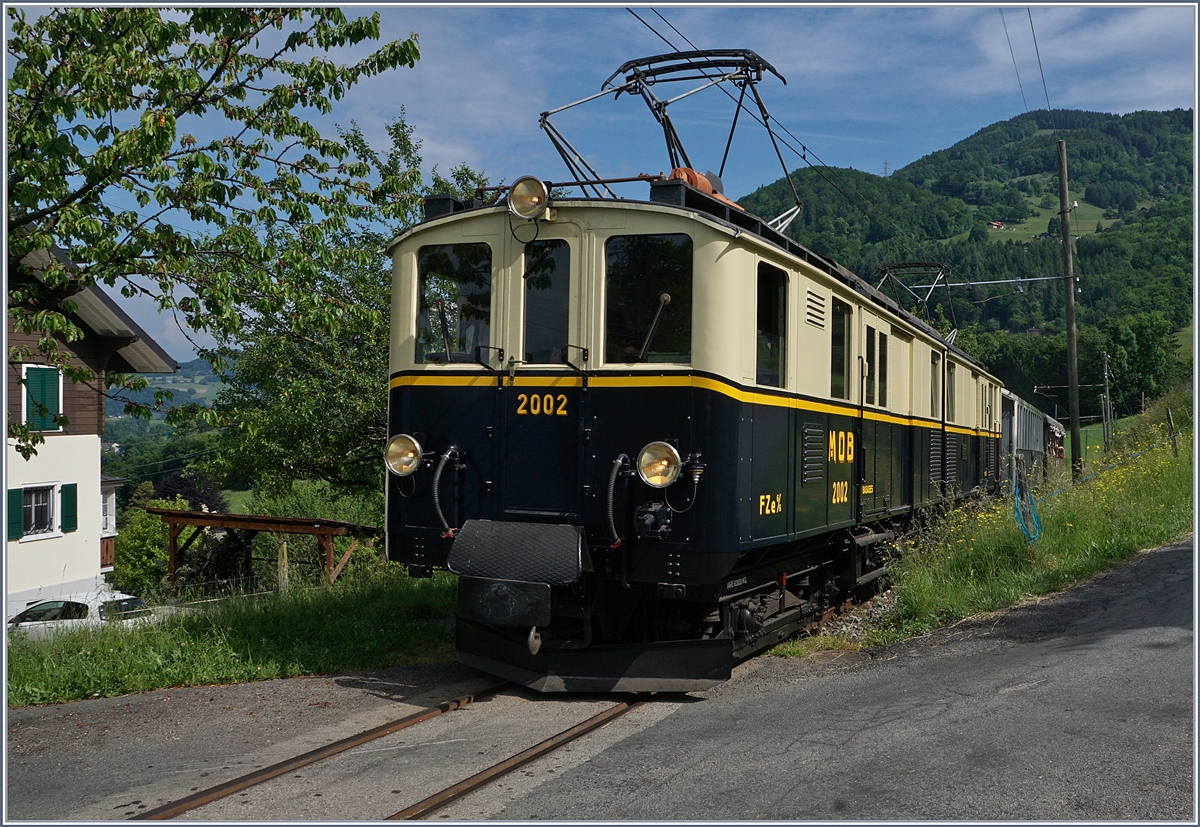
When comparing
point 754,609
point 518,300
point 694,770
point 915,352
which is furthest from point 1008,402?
point 694,770

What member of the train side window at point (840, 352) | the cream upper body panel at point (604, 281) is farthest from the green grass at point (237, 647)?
the train side window at point (840, 352)

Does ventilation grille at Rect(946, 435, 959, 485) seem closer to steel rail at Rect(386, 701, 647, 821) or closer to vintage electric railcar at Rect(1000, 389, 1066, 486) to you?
vintage electric railcar at Rect(1000, 389, 1066, 486)

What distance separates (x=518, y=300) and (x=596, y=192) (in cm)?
108

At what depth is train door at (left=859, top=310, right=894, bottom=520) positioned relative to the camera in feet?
29.4

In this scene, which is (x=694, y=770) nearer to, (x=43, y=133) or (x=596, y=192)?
(x=596, y=192)

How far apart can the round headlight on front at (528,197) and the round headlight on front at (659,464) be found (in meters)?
1.81

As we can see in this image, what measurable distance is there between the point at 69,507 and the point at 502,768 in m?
24.1

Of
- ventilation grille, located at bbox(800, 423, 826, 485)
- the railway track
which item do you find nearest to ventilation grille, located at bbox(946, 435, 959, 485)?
ventilation grille, located at bbox(800, 423, 826, 485)

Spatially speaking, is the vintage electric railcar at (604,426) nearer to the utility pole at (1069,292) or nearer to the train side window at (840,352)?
the train side window at (840,352)

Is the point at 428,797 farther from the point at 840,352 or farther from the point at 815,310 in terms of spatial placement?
the point at 840,352

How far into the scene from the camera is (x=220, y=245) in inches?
316

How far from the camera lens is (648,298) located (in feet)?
21.2

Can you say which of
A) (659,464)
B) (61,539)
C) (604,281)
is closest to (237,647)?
(659,464)

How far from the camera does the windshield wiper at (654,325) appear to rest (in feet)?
20.9
